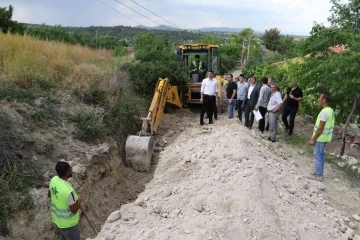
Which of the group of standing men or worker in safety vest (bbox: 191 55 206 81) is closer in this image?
the group of standing men

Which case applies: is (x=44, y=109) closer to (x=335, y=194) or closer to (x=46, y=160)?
(x=46, y=160)

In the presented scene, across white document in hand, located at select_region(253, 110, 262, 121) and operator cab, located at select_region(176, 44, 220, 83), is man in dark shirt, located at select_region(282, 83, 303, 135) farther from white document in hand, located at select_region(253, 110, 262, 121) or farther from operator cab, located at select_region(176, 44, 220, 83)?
operator cab, located at select_region(176, 44, 220, 83)

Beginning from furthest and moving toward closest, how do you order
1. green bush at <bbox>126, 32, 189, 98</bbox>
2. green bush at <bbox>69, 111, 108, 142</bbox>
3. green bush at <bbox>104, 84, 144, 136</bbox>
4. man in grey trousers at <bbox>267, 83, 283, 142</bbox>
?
green bush at <bbox>126, 32, 189, 98</bbox>, man in grey trousers at <bbox>267, 83, 283, 142</bbox>, green bush at <bbox>104, 84, 144, 136</bbox>, green bush at <bbox>69, 111, 108, 142</bbox>

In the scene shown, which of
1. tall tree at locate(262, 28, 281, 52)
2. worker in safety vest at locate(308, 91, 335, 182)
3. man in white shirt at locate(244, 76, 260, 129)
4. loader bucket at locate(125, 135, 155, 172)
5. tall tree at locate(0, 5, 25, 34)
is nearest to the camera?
worker in safety vest at locate(308, 91, 335, 182)

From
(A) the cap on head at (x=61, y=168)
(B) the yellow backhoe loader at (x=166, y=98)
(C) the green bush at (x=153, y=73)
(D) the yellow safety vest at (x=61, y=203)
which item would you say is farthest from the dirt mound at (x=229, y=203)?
(C) the green bush at (x=153, y=73)

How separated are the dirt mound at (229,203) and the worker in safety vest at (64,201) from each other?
2.62 ft

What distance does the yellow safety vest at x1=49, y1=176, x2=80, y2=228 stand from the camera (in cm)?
411

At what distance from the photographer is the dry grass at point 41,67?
25.1ft

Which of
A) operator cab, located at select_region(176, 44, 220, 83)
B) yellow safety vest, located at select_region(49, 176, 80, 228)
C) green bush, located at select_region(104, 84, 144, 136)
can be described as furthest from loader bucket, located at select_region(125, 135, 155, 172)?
operator cab, located at select_region(176, 44, 220, 83)

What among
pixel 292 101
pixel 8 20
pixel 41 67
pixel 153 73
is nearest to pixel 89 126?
pixel 41 67

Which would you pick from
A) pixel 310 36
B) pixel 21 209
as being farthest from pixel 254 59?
pixel 21 209

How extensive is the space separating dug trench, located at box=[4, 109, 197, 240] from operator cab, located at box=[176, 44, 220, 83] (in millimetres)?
5023

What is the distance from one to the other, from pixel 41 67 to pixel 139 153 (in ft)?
10.6

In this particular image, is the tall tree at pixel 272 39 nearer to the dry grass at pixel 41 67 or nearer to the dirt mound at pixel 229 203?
the dry grass at pixel 41 67
